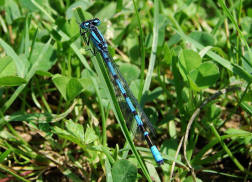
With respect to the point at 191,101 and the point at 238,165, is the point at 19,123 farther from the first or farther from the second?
the point at 238,165

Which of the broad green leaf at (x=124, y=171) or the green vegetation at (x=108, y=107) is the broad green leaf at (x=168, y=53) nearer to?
the green vegetation at (x=108, y=107)

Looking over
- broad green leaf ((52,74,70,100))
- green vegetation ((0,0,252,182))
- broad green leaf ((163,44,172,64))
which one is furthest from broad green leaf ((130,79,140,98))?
broad green leaf ((52,74,70,100))

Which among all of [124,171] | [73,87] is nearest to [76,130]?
[73,87]

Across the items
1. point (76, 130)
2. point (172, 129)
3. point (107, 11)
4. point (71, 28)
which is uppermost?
point (107, 11)

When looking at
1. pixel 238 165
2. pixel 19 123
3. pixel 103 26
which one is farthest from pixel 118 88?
pixel 238 165

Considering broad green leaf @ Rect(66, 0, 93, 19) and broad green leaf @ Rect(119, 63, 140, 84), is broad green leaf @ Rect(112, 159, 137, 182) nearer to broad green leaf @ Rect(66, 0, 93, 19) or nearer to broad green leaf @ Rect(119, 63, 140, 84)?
broad green leaf @ Rect(119, 63, 140, 84)

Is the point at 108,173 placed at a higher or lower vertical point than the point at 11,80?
lower

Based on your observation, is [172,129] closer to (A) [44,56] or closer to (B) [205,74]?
(B) [205,74]
